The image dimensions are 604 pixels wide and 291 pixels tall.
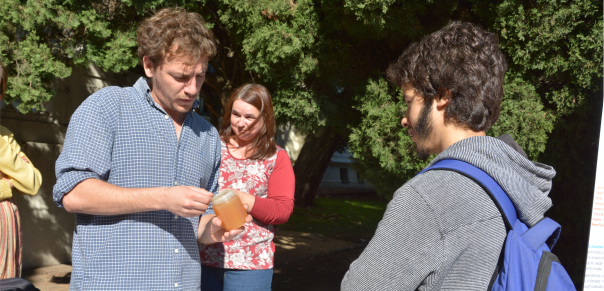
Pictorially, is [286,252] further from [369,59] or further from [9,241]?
[9,241]

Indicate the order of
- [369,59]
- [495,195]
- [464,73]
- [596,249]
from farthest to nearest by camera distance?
[369,59], [596,249], [464,73], [495,195]

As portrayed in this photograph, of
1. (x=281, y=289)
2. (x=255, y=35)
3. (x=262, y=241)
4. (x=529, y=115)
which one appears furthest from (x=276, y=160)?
(x=281, y=289)

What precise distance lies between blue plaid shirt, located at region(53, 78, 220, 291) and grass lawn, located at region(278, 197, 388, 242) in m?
7.68

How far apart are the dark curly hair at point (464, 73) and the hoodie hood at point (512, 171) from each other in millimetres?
100

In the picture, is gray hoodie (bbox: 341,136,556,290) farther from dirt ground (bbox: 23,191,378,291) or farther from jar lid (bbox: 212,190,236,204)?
dirt ground (bbox: 23,191,378,291)

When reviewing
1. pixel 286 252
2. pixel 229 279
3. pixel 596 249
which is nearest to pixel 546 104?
pixel 596 249

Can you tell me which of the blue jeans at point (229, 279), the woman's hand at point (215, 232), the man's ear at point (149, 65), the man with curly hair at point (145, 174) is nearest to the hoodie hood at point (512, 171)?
the man with curly hair at point (145, 174)

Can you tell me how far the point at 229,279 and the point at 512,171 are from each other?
5.76 ft

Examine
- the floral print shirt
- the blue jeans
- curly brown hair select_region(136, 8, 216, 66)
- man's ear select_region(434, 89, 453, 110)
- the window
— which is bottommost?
the window

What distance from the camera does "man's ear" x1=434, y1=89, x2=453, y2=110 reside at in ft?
4.43

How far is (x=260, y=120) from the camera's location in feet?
9.25

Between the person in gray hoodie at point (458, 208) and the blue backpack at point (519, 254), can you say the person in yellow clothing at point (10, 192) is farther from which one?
the blue backpack at point (519, 254)

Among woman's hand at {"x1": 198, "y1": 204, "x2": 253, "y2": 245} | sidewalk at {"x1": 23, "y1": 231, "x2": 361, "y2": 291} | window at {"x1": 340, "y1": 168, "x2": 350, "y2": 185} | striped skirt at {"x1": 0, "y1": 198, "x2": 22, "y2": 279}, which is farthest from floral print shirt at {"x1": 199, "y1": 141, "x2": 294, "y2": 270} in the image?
window at {"x1": 340, "y1": 168, "x2": 350, "y2": 185}

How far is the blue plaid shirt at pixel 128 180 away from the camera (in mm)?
1582
